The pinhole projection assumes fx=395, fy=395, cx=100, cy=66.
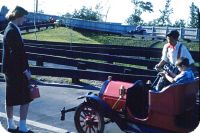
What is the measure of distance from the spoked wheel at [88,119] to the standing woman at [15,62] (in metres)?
0.60

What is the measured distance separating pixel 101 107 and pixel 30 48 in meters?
5.52

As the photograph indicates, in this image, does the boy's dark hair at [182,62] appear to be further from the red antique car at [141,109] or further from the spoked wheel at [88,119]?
the spoked wheel at [88,119]

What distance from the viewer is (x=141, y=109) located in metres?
4.15

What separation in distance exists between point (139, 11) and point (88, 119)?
4.49 ft

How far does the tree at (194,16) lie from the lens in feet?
10.5

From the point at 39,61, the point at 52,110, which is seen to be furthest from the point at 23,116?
the point at 39,61

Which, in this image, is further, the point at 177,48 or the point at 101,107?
the point at 101,107

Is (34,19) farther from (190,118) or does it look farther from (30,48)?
(30,48)

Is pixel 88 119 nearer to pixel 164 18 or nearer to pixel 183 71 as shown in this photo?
pixel 183 71

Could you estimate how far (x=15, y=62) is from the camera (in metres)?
4.12

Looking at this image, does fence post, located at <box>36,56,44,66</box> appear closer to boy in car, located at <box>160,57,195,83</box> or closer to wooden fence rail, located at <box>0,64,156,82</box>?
wooden fence rail, located at <box>0,64,156,82</box>

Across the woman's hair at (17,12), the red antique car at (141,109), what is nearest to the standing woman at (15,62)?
the woman's hair at (17,12)

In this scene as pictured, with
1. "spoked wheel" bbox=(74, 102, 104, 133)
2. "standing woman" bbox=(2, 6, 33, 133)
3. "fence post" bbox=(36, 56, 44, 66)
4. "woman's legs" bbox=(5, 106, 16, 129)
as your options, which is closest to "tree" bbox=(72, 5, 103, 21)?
"standing woman" bbox=(2, 6, 33, 133)

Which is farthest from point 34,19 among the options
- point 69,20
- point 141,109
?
point 141,109
